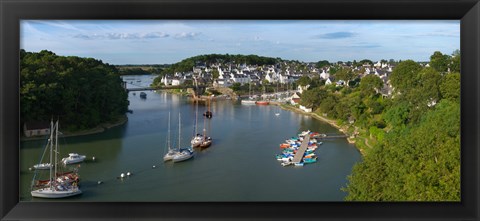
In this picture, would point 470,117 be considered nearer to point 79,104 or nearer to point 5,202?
point 5,202

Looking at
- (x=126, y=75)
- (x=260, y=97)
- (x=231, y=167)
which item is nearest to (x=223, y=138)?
(x=231, y=167)

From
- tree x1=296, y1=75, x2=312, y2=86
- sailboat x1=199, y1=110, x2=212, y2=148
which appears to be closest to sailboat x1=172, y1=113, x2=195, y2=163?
sailboat x1=199, y1=110, x2=212, y2=148

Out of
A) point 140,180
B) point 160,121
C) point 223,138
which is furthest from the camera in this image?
point 223,138

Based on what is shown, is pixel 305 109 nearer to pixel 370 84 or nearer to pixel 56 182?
pixel 370 84

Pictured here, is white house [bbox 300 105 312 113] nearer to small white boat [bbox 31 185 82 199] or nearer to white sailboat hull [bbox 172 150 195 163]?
white sailboat hull [bbox 172 150 195 163]

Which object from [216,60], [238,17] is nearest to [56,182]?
[216,60]

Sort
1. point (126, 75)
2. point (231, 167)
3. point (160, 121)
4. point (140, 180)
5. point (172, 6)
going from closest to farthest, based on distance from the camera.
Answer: point (172, 6)
point (126, 75)
point (140, 180)
point (160, 121)
point (231, 167)

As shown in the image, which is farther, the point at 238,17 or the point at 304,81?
the point at 304,81
